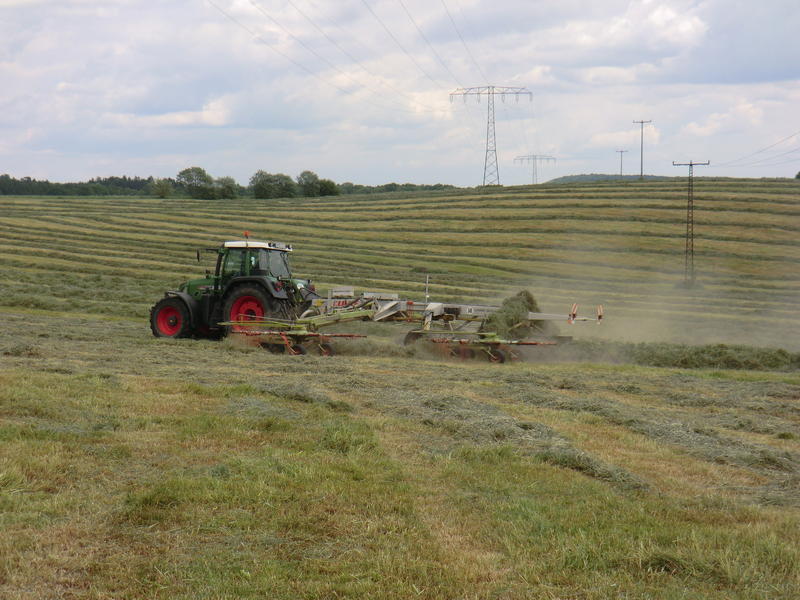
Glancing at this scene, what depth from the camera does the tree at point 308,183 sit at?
3346 inches

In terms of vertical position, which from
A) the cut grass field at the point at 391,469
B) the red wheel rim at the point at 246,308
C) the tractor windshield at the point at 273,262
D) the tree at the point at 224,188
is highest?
the tree at the point at 224,188

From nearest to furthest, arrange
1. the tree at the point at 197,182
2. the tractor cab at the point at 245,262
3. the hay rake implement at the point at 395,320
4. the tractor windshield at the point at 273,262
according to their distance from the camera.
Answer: the hay rake implement at the point at 395,320 < the tractor cab at the point at 245,262 < the tractor windshield at the point at 273,262 < the tree at the point at 197,182

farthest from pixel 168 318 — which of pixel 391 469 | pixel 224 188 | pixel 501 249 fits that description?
pixel 224 188

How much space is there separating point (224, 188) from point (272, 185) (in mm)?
4868

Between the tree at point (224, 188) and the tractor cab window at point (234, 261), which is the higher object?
the tree at point (224, 188)

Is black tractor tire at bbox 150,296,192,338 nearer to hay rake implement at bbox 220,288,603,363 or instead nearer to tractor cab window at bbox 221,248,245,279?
tractor cab window at bbox 221,248,245,279

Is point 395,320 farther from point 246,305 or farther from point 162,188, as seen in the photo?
point 162,188

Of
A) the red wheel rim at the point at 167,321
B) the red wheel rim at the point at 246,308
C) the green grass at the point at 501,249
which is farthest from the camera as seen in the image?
the green grass at the point at 501,249

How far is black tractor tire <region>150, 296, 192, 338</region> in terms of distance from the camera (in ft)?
56.7

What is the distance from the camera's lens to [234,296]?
16766mm

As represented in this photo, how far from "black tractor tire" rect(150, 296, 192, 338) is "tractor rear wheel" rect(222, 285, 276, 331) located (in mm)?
1136

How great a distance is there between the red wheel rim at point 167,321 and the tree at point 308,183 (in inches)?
2700

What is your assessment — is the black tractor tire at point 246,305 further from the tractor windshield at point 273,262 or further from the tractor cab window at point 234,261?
the tractor windshield at point 273,262

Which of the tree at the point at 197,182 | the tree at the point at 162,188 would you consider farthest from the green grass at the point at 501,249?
the tree at the point at 162,188
